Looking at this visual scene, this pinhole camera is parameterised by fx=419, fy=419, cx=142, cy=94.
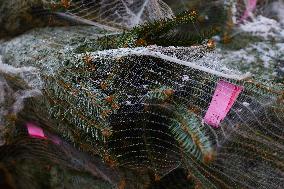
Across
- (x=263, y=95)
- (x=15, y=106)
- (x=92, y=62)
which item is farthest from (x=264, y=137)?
(x=15, y=106)

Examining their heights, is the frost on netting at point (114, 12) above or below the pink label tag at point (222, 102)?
above

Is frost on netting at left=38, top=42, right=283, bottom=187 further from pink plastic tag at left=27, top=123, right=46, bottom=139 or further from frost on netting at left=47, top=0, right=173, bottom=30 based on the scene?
frost on netting at left=47, top=0, right=173, bottom=30

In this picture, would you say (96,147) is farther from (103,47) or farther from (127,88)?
(103,47)

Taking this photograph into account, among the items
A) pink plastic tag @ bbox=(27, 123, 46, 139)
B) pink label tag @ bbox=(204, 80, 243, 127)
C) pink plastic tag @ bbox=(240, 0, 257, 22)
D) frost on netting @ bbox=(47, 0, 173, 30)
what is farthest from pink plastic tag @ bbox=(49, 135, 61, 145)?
pink plastic tag @ bbox=(240, 0, 257, 22)

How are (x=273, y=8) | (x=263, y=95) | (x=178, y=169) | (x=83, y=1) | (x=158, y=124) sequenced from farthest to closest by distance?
(x=273, y=8)
(x=83, y=1)
(x=178, y=169)
(x=158, y=124)
(x=263, y=95)

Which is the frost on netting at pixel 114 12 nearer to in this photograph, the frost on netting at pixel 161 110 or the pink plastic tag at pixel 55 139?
the frost on netting at pixel 161 110

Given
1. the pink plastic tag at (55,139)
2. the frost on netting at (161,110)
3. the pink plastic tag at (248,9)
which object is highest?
the pink plastic tag at (248,9)

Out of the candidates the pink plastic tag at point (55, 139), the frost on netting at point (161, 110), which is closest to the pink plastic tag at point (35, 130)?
the pink plastic tag at point (55, 139)
